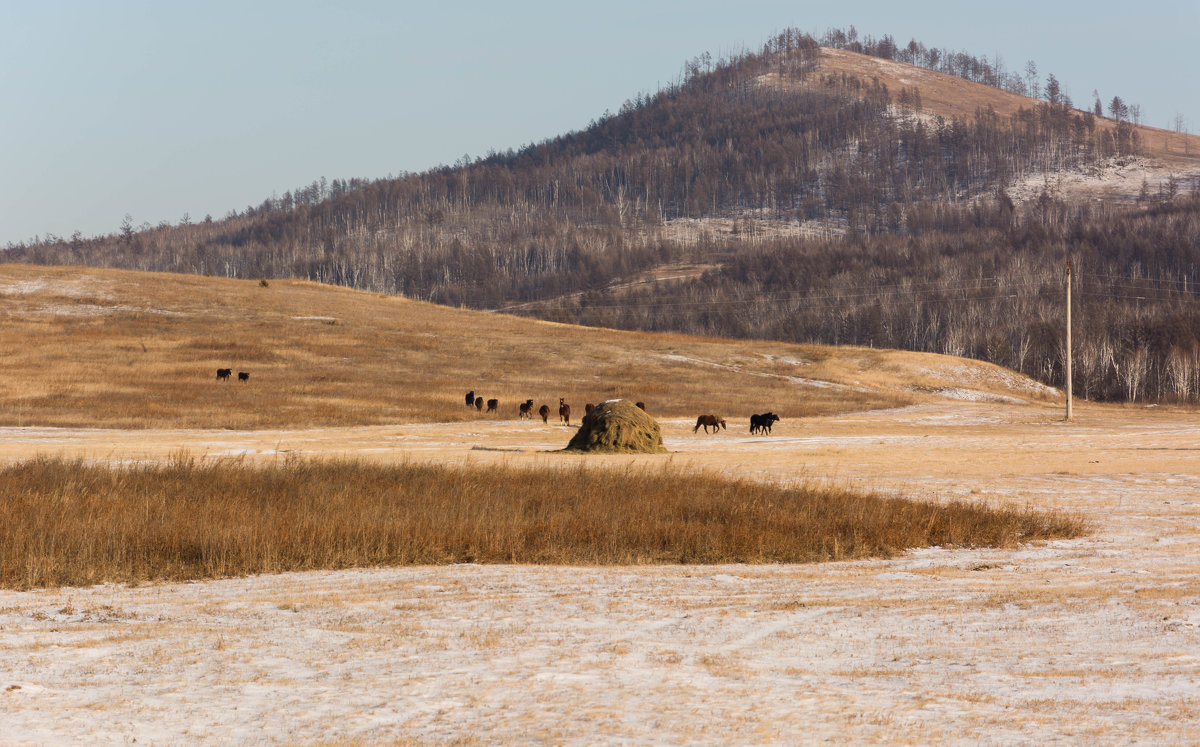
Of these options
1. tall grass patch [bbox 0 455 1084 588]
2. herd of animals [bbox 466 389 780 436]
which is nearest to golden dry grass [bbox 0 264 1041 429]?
herd of animals [bbox 466 389 780 436]

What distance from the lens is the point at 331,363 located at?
63250 millimetres

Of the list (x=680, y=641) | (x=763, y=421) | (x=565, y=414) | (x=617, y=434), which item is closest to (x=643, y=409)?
(x=565, y=414)

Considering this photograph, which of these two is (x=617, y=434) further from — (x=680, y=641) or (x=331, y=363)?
(x=331, y=363)

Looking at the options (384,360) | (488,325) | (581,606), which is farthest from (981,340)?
(581,606)

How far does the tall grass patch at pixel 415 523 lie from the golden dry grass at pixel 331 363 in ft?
80.3

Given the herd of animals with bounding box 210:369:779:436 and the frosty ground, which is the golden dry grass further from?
the frosty ground

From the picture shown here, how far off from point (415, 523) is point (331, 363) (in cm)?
4964

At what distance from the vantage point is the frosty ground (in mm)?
7160

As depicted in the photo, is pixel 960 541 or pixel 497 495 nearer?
pixel 960 541

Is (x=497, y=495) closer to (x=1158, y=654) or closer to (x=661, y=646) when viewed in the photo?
(x=661, y=646)

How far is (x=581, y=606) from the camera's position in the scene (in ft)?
37.2

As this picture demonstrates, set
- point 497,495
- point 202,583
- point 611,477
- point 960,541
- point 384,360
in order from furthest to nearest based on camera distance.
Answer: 1. point 384,360
2. point 611,477
3. point 497,495
4. point 960,541
5. point 202,583

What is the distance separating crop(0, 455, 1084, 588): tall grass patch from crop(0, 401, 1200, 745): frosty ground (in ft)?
2.62

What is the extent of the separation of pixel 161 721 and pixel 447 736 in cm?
205
